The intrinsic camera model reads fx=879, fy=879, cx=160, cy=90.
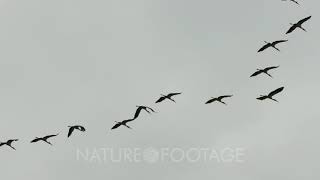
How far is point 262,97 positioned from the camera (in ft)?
497

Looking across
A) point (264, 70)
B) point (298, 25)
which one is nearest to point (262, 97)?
point (264, 70)

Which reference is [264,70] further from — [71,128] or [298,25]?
[71,128]

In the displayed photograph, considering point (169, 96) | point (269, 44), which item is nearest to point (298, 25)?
point (269, 44)

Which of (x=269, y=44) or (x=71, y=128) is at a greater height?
(x=269, y=44)

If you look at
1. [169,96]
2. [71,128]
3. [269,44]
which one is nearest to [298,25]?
[269,44]

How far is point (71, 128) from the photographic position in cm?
15375

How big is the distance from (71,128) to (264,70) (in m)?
35.1

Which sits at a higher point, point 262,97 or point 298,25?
point 298,25

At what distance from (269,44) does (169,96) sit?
21491 millimetres

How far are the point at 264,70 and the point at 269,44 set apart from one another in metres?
6.50

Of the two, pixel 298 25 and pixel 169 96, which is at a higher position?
pixel 298 25

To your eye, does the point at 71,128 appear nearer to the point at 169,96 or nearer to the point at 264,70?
the point at 169,96

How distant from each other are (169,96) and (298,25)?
26.5 metres

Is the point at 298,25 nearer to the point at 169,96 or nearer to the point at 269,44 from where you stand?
the point at 269,44
